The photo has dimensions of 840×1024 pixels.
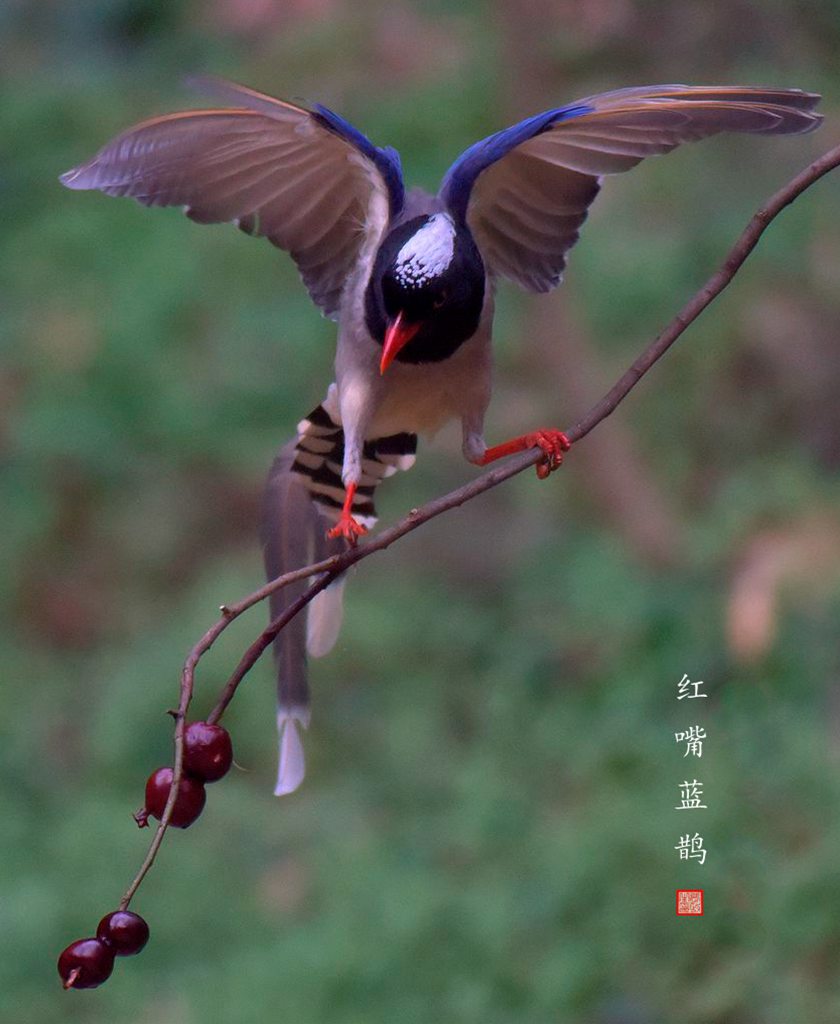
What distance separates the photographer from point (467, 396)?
236 centimetres

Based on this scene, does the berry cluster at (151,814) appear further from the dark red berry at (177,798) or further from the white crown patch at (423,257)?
the white crown patch at (423,257)

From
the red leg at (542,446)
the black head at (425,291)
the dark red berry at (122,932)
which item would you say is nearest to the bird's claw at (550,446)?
the red leg at (542,446)

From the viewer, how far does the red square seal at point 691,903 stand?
11.6ft

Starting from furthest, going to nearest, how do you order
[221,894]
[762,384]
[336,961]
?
[762,384] < [221,894] < [336,961]

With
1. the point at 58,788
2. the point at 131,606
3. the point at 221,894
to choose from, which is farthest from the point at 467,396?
the point at 131,606

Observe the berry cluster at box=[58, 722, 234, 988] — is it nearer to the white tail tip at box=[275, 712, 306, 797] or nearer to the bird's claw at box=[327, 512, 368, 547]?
the white tail tip at box=[275, 712, 306, 797]

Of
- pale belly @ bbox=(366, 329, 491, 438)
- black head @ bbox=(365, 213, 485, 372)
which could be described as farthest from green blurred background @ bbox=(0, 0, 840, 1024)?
black head @ bbox=(365, 213, 485, 372)

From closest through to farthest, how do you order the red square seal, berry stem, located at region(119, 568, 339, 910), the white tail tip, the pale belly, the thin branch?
1. berry stem, located at region(119, 568, 339, 910)
2. the thin branch
3. the white tail tip
4. the pale belly
5. the red square seal

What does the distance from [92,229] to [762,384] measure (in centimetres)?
234

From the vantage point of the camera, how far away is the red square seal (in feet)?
11.6

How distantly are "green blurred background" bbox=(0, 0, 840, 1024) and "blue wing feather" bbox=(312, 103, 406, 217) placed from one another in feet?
5.91

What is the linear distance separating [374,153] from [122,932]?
1103 millimetres

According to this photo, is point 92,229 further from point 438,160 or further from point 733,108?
point 733,108

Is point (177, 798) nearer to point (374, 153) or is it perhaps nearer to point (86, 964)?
point (86, 964)
